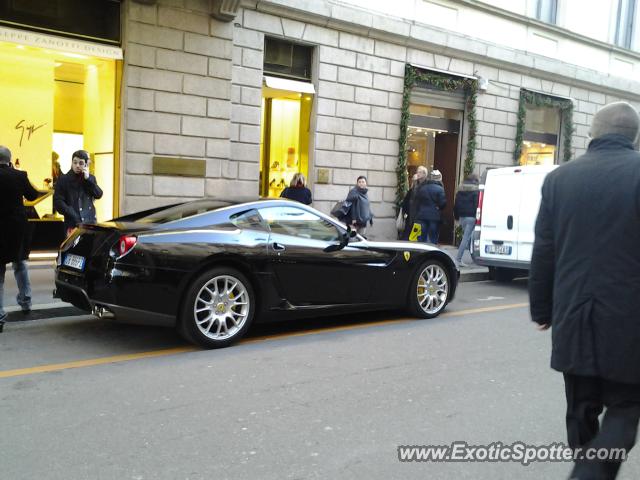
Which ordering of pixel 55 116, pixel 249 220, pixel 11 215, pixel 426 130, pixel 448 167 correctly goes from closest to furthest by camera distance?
pixel 249 220 → pixel 11 215 → pixel 55 116 → pixel 426 130 → pixel 448 167

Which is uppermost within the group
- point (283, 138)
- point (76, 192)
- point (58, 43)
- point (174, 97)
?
point (58, 43)

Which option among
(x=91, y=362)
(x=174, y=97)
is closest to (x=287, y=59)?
(x=174, y=97)

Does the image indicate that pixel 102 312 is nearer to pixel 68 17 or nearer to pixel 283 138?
pixel 68 17

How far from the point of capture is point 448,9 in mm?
15297

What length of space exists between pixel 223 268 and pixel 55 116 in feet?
25.4

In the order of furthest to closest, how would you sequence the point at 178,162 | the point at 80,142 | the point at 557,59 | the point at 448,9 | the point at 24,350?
the point at 557,59, the point at 448,9, the point at 80,142, the point at 178,162, the point at 24,350

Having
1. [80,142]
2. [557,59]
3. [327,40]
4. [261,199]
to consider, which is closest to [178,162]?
[80,142]

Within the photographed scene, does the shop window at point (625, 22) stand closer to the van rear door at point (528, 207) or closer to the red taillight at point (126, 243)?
the van rear door at point (528, 207)

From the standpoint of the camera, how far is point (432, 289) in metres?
7.64

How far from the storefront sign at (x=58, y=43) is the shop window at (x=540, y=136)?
11448 millimetres

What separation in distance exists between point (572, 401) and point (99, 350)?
4.31 m

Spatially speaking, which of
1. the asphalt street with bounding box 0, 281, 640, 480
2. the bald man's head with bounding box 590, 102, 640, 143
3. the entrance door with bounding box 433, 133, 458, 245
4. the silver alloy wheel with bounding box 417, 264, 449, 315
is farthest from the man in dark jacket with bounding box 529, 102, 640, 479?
the entrance door with bounding box 433, 133, 458, 245

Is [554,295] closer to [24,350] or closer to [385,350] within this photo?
[385,350]

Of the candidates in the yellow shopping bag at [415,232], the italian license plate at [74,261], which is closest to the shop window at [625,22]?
the yellow shopping bag at [415,232]
